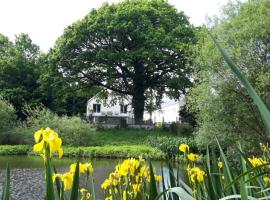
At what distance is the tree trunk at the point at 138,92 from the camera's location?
3191 cm

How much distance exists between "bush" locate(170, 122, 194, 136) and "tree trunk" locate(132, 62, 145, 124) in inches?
126

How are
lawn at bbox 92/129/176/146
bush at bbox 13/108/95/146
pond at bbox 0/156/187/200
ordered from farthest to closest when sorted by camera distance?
lawn at bbox 92/129/176/146 < bush at bbox 13/108/95/146 < pond at bbox 0/156/187/200

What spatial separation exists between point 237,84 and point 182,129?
13.5 m

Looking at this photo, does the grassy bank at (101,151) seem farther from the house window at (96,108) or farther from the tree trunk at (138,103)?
the house window at (96,108)

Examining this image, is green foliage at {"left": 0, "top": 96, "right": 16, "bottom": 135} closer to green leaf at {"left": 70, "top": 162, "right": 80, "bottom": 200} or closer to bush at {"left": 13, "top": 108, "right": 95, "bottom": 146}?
bush at {"left": 13, "top": 108, "right": 95, "bottom": 146}

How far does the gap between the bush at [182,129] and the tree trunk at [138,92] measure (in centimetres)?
321

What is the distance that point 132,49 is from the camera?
30.1m

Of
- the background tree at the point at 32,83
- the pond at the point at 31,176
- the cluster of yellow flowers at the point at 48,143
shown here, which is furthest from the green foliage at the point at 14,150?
the cluster of yellow flowers at the point at 48,143

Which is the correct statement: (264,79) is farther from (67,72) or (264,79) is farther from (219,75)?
(67,72)

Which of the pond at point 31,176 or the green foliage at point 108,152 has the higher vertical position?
the green foliage at point 108,152

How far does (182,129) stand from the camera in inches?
1136

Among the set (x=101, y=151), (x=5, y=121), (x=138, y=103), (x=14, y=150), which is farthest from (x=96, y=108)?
(x=101, y=151)

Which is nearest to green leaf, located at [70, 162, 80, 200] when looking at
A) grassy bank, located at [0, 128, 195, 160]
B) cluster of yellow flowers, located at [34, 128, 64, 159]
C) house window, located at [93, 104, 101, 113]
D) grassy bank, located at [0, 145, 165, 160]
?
cluster of yellow flowers, located at [34, 128, 64, 159]

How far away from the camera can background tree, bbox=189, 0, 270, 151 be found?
609 inches
